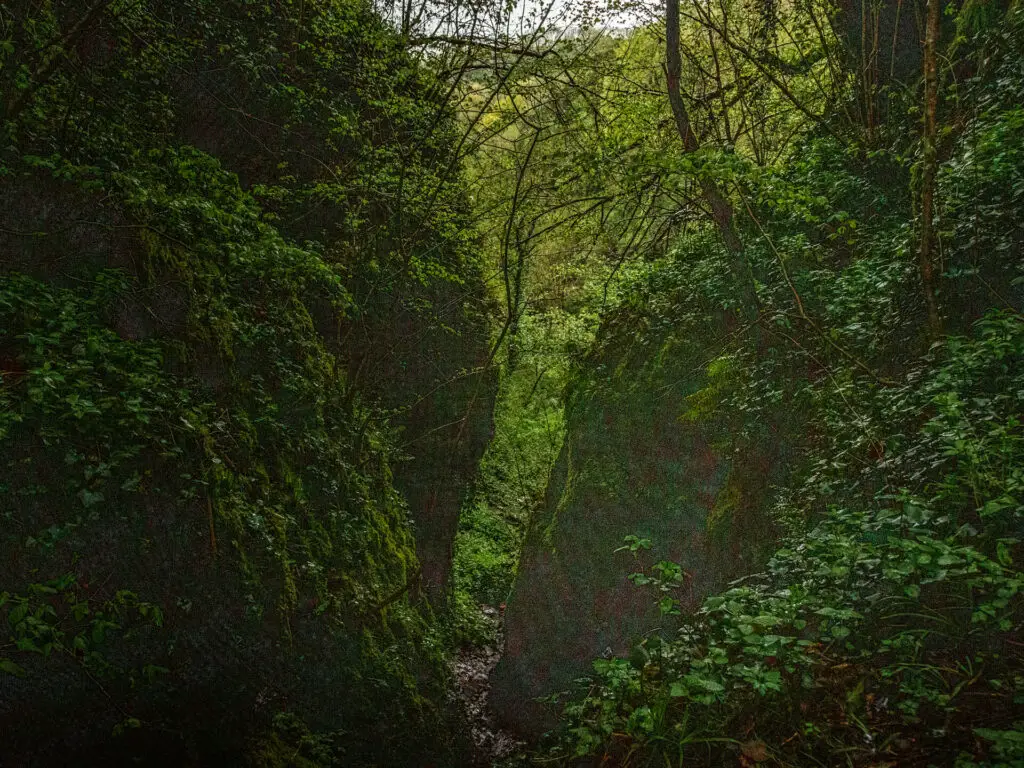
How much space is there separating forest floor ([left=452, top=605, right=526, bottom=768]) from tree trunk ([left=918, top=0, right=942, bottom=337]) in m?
5.45

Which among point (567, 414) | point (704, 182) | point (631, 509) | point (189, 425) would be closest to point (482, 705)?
point (631, 509)

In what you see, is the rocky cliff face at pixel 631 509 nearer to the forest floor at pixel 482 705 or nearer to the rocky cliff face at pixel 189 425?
the forest floor at pixel 482 705

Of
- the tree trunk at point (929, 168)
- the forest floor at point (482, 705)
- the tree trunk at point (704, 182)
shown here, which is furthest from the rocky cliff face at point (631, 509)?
the tree trunk at point (929, 168)

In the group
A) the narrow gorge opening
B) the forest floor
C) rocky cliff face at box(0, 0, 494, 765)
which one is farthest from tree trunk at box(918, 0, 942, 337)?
the forest floor

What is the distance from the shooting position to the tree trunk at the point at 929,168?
3877 millimetres

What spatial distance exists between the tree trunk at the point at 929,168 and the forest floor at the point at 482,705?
545 cm

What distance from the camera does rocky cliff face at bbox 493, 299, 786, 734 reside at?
18.5 feet

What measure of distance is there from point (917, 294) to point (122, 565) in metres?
5.80

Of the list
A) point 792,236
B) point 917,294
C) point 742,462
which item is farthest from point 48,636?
point 792,236

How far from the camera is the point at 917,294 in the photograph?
4465 mm

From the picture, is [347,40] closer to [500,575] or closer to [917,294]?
[917,294]

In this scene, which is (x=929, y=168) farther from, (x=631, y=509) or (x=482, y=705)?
(x=482, y=705)

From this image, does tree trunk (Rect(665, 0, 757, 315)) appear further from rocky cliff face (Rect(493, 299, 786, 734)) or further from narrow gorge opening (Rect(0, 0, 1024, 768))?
rocky cliff face (Rect(493, 299, 786, 734))

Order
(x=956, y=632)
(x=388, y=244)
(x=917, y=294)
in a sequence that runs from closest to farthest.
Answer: (x=956, y=632), (x=917, y=294), (x=388, y=244)
